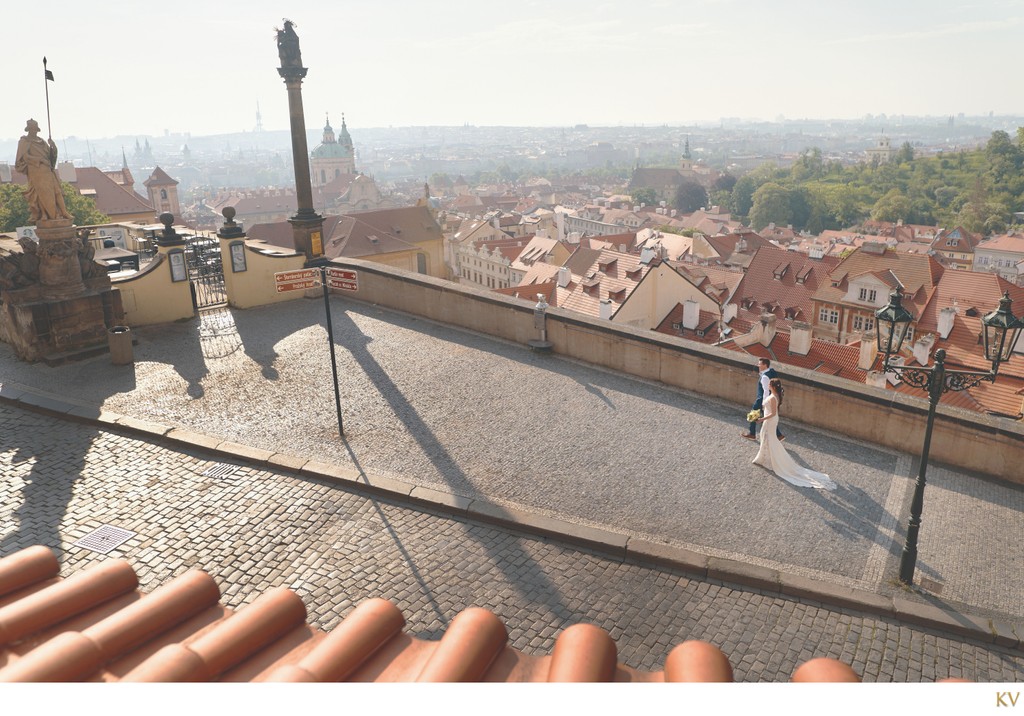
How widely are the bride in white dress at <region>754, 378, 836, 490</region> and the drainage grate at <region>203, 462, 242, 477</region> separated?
670 centimetres

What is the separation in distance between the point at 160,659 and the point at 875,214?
165 metres

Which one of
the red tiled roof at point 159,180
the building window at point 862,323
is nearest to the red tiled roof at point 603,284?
the building window at point 862,323

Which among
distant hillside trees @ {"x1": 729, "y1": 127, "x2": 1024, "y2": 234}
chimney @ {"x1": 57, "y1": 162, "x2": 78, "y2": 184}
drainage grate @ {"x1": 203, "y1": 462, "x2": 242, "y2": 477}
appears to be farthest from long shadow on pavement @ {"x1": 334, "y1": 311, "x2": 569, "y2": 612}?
distant hillside trees @ {"x1": 729, "y1": 127, "x2": 1024, "y2": 234}

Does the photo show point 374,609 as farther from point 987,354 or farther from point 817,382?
point 817,382

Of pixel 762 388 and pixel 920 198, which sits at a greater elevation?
pixel 762 388

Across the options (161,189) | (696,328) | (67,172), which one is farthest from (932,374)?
(161,189)

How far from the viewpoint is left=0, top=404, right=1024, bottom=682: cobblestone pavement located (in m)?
6.70

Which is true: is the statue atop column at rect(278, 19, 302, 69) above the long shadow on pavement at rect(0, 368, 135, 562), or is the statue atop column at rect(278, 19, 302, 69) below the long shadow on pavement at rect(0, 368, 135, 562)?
above

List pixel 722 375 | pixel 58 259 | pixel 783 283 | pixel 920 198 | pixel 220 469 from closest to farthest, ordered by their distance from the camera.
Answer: pixel 220 469
pixel 722 375
pixel 58 259
pixel 783 283
pixel 920 198

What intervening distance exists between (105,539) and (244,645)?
4853 mm

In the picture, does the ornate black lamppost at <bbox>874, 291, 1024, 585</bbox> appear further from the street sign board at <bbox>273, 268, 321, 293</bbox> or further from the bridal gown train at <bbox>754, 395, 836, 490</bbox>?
the street sign board at <bbox>273, 268, 321, 293</bbox>

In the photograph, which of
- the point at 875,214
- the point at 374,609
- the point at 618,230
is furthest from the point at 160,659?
the point at 875,214

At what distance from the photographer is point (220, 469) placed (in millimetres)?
9734

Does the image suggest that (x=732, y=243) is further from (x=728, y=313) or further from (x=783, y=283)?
(x=728, y=313)
